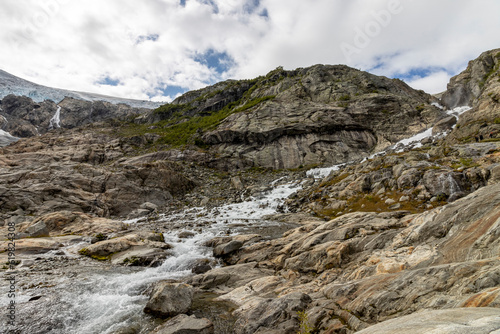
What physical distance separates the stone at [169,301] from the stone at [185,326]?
93 cm

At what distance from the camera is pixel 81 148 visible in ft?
233

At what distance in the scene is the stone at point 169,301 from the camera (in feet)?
37.4

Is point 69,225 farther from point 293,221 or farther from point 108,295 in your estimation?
point 293,221

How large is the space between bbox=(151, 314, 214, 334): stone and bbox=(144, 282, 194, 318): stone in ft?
3.06

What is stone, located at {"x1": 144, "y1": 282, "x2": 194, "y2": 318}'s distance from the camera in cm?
1139

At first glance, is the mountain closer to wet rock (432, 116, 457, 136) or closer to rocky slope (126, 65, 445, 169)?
rocky slope (126, 65, 445, 169)

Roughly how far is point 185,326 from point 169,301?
2.34 metres

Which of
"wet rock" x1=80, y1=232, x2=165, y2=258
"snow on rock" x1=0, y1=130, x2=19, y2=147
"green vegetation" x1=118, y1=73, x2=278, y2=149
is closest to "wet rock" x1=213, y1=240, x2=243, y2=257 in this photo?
"wet rock" x1=80, y1=232, x2=165, y2=258

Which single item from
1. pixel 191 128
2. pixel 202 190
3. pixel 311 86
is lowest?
pixel 202 190

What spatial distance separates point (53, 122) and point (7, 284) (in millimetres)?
170590

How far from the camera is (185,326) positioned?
9.77m

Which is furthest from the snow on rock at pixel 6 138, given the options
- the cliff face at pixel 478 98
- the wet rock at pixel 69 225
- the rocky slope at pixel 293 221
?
the cliff face at pixel 478 98

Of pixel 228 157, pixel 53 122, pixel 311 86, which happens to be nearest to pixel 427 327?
pixel 228 157

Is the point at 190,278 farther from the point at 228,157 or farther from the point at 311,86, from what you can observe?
the point at 311,86
